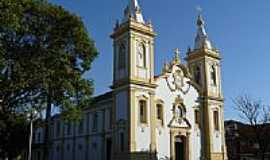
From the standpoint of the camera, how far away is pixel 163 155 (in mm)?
34844

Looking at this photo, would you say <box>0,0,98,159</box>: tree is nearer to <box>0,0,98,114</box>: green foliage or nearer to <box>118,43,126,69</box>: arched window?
<box>0,0,98,114</box>: green foliage

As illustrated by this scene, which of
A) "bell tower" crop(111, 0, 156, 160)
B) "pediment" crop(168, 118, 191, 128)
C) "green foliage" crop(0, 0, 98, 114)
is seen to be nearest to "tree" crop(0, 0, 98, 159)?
A: "green foliage" crop(0, 0, 98, 114)

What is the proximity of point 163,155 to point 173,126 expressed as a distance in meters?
3.38

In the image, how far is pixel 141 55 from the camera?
117 feet

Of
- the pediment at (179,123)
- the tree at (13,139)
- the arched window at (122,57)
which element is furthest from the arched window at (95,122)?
the pediment at (179,123)

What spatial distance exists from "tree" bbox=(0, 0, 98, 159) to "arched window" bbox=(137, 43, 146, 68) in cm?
914

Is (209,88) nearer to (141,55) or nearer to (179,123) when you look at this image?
(179,123)

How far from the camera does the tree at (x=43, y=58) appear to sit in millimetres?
22172

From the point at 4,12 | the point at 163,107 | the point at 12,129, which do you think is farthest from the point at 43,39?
the point at 163,107

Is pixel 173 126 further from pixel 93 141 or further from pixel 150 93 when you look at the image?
pixel 93 141

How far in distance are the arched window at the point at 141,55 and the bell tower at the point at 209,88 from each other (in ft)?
30.5

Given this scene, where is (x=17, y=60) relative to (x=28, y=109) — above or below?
above

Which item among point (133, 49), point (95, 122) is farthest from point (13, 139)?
point (133, 49)

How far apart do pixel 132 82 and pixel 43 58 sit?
1158 centimetres
